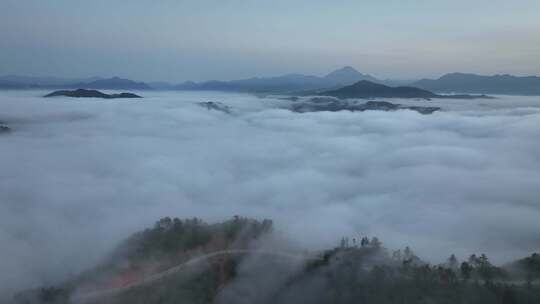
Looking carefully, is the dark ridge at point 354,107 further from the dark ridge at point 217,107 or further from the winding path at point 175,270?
the winding path at point 175,270

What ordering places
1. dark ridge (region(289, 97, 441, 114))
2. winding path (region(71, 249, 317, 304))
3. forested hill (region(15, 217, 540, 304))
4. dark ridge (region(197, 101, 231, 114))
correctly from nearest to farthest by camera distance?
forested hill (region(15, 217, 540, 304)) < winding path (region(71, 249, 317, 304)) < dark ridge (region(289, 97, 441, 114)) < dark ridge (region(197, 101, 231, 114))

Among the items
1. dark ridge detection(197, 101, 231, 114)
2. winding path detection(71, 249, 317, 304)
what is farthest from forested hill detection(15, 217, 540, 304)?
dark ridge detection(197, 101, 231, 114)

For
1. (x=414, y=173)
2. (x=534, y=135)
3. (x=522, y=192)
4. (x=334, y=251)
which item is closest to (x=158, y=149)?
(x=414, y=173)

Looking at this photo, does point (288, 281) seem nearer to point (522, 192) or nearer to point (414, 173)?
point (522, 192)

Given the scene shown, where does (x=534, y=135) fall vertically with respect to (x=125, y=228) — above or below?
above

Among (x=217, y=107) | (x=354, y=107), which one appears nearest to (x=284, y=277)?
(x=354, y=107)

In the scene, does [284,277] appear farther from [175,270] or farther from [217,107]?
[217,107]

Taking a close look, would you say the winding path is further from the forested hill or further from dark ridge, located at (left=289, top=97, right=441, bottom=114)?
dark ridge, located at (left=289, top=97, right=441, bottom=114)

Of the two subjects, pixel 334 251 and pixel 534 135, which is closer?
pixel 334 251

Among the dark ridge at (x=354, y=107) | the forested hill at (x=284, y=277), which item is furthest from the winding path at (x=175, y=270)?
the dark ridge at (x=354, y=107)

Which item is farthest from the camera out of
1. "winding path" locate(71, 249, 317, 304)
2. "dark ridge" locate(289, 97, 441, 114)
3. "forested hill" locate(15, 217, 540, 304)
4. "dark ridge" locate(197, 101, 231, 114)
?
"dark ridge" locate(197, 101, 231, 114)
